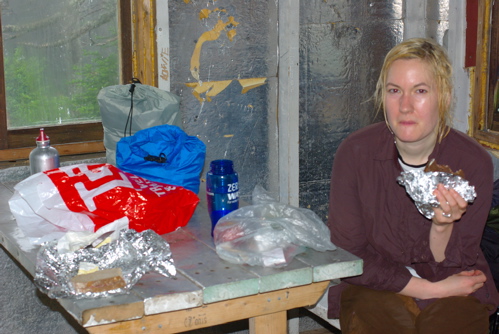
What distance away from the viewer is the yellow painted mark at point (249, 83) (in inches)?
138

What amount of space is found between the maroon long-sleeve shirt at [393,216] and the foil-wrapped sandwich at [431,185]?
192 mm

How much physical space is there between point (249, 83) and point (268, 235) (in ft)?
5.46

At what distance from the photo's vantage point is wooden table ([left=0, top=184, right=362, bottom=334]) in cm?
170

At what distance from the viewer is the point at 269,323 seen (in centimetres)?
202

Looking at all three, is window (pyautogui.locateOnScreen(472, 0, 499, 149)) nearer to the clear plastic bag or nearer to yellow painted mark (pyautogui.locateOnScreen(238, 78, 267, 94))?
yellow painted mark (pyautogui.locateOnScreen(238, 78, 267, 94))

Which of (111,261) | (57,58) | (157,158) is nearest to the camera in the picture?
(111,261)

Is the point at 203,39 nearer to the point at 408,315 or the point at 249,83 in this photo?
the point at 249,83

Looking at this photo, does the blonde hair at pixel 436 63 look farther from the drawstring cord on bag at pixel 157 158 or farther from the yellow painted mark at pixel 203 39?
the yellow painted mark at pixel 203 39

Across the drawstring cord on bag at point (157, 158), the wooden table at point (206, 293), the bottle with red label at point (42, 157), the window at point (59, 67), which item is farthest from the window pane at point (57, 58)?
the wooden table at point (206, 293)

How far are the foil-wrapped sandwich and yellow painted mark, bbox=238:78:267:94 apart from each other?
5.11 ft

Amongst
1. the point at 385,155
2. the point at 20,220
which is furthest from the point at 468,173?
the point at 20,220

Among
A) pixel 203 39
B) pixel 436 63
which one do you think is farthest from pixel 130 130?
pixel 436 63

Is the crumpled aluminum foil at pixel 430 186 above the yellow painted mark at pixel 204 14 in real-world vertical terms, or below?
below

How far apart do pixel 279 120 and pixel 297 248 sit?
5.55ft
